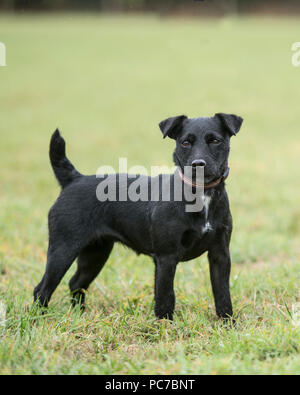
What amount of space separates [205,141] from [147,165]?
708 cm

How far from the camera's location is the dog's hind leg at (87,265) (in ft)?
14.9

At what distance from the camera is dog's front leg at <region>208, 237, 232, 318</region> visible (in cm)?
393

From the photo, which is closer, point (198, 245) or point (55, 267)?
point (198, 245)

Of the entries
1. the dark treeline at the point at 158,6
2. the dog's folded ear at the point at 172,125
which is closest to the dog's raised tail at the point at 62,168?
the dog's folded ear at the point at 172,125

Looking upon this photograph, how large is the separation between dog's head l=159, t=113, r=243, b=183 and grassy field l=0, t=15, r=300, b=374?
1106mm

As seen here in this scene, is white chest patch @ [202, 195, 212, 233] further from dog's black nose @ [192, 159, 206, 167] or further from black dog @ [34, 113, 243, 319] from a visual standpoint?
dog's black nose @ [192, 159, 206, 167]

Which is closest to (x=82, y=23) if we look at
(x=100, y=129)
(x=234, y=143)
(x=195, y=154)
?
(x=100, y=129)

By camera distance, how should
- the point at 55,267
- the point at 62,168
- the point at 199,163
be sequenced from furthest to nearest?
the point at 62,168 → the point at 55,267 → the point at 199,163

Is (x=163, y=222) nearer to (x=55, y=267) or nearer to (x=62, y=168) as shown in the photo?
(x=55, y=267)

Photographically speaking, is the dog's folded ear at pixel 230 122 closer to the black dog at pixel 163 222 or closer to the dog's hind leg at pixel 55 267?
the black dog at pixel 163 222

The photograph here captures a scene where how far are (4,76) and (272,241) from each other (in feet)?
61.4

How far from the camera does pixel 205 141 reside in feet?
12.0

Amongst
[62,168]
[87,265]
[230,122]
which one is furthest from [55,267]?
[230,122]
